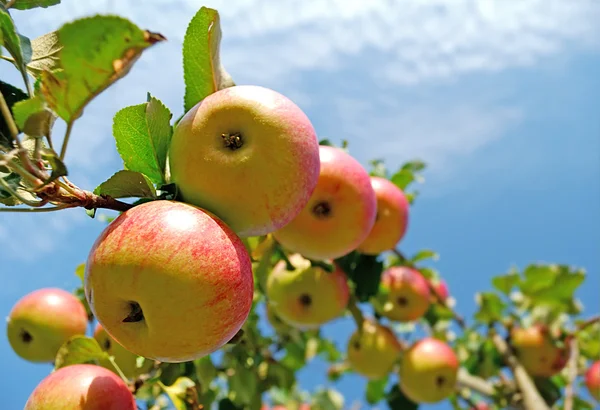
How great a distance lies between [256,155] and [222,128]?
4.1 inches

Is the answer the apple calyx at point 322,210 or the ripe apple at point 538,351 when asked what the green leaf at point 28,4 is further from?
the ripe apple at point 538,351

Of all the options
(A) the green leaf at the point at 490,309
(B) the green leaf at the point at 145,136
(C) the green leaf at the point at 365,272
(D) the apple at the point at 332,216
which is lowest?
(A) the green leaf at the point at 490,309

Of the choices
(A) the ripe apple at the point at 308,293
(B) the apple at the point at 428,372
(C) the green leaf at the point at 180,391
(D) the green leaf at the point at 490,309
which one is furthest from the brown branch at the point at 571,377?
(C) the green leaf at the point at 180,391

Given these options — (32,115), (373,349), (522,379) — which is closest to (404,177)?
(373,349)

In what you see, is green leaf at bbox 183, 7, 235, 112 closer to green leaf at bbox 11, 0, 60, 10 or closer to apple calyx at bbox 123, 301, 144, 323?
green leaf at bbox 11, 0, 60, 10

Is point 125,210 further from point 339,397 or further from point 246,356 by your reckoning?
point 339,397

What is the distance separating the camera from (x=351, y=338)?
2.91 metres

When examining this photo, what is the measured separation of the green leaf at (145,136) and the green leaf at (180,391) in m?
0.65

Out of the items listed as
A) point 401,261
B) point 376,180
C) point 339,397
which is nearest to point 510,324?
point 401,261

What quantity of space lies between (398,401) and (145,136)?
2.48 metres

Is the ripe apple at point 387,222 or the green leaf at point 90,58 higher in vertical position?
the green leaf at point 90,58

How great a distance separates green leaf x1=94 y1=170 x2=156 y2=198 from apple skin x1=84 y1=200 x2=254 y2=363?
0.08 meters

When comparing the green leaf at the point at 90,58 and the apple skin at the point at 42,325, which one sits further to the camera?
the apple skin at the point at 42,325

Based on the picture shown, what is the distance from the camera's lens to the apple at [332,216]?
164 cm
